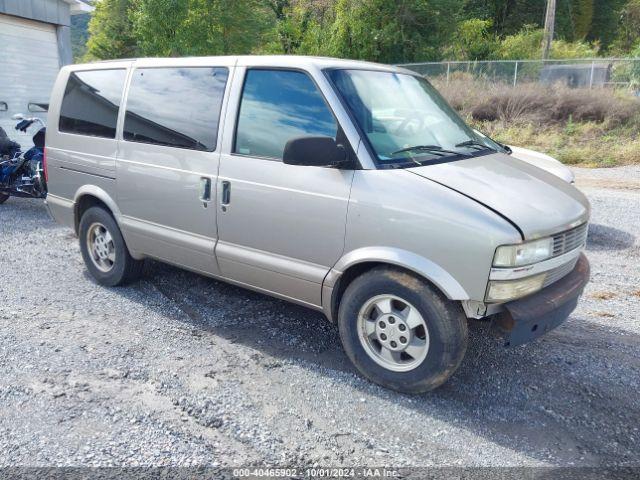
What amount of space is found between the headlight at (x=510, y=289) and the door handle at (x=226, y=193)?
6.42 ft

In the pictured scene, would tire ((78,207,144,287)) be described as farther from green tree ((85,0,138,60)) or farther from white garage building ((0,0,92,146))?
green tree ((85,0,138,60))

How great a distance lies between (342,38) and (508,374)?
2492cm

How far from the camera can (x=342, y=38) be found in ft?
86.0

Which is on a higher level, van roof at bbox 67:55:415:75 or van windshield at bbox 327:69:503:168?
van roof at bbox 67:55:415:75

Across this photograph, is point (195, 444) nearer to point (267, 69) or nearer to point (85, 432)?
point (85, 432)

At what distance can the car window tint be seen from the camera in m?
3.63

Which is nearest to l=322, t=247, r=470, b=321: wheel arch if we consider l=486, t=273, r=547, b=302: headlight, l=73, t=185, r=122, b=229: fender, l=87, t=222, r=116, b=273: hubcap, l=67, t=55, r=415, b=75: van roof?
l=486, t=273, r=547, b=302: headlight

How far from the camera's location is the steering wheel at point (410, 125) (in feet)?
12.1

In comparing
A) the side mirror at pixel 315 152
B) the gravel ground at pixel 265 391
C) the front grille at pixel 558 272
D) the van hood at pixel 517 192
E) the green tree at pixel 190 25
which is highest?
the green tree at pixel 190 25

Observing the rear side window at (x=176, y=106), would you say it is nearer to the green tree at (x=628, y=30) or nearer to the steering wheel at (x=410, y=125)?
the steering wheel at (x=410, y=125)

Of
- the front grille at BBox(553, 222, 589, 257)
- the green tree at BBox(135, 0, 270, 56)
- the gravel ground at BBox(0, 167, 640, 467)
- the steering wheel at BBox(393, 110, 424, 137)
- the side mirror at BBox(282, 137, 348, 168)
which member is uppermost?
the green tree at BBox(135, 0, 270, 56)

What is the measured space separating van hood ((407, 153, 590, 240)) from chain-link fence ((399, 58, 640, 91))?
50.5 ft

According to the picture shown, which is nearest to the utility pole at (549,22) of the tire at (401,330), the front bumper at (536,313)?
the front bumper at (536,313)

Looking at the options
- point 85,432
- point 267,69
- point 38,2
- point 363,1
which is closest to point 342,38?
point 363,1
